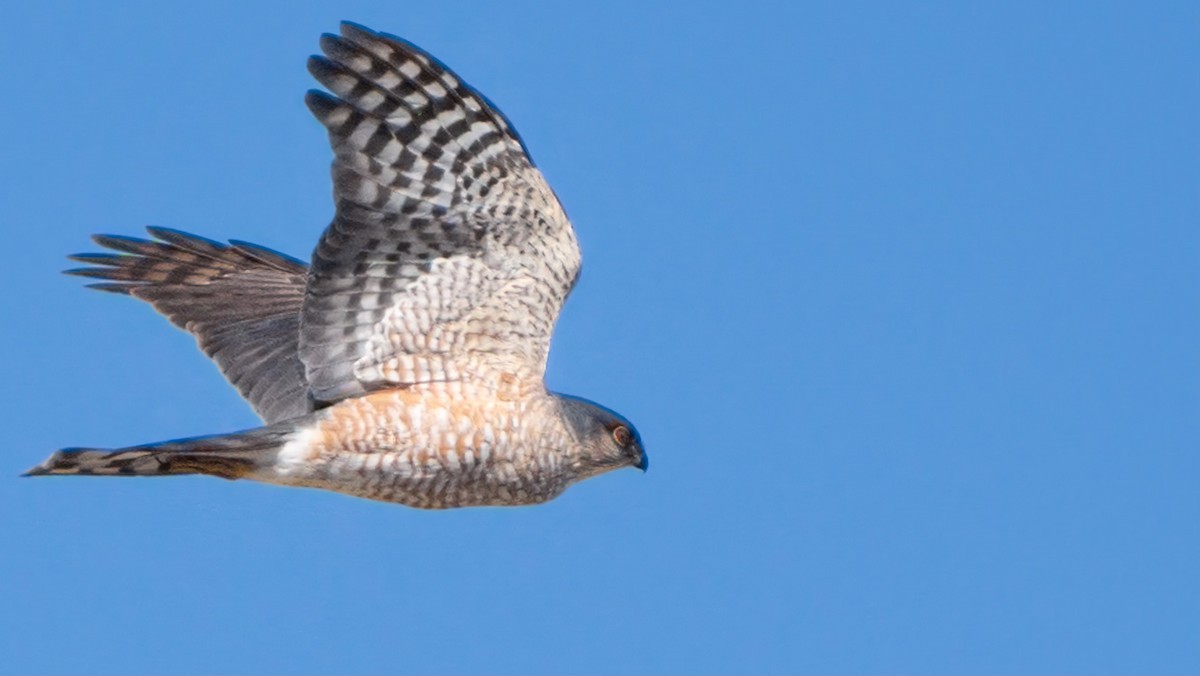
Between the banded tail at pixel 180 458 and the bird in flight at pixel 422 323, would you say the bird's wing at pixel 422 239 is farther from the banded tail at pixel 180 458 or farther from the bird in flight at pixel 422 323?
the banded tail at pixel 180 458

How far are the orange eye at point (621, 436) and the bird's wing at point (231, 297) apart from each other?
5.70ft

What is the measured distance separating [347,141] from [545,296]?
1.15 m

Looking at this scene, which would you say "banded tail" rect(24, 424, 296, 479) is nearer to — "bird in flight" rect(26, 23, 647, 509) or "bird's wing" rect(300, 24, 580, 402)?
"bird in flight" rect(26, 23, 647, 509)

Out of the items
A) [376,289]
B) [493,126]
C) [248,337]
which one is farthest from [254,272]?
[493,126]

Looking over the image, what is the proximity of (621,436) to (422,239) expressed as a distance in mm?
1348

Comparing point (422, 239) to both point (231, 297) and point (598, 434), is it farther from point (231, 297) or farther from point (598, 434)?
point (231, 297)

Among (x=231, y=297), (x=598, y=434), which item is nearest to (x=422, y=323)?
(x=598, y=434)

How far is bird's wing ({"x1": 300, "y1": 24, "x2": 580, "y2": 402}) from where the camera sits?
7.63 metres

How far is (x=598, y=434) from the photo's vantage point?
27.1 feet

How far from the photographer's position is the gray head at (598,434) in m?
8.23

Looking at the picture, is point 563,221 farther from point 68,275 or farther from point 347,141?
point 68,275

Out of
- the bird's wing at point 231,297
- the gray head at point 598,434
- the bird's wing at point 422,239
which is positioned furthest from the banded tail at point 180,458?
the gray head at point 598,434

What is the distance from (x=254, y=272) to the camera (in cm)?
977

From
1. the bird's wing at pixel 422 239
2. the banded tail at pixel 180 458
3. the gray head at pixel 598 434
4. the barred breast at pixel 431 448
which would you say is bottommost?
the banded tail at pixel 180 458
